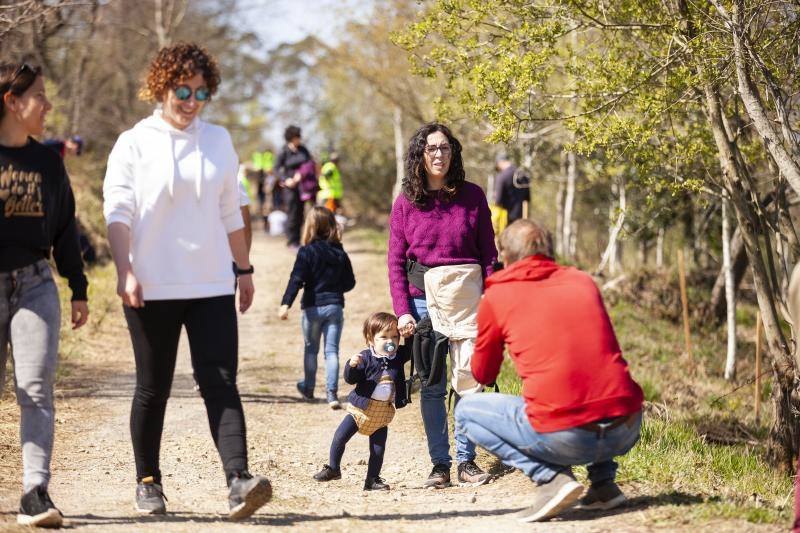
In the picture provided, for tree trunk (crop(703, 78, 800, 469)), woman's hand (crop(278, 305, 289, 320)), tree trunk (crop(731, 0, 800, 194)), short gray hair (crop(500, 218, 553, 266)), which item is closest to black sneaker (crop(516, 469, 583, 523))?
short gray hair (crop(500, 218, 553, 266))

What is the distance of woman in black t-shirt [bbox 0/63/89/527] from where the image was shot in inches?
172

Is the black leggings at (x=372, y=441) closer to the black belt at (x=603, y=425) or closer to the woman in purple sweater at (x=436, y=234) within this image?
the woman in purple sweater at (x=436, y=234)

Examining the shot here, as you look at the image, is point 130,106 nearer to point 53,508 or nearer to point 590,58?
point 590,58

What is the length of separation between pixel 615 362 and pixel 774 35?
529 centimetres

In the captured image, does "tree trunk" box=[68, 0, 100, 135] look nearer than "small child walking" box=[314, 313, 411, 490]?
No

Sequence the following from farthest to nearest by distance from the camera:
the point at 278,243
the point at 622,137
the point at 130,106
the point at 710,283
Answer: the point at 130,106 < the point at 278,243 < the point at 710,283 < the point at 622,137

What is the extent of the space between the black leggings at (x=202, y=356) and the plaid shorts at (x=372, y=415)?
4.68 feet

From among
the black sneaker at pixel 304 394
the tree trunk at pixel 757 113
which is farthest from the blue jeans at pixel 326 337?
the tree trunk at pixel 757 113

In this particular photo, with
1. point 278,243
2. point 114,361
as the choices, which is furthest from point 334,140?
point 114,361

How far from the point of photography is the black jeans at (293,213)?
56.4 ft

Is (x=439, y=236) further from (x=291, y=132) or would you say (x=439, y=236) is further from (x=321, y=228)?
(x=291, y=132)

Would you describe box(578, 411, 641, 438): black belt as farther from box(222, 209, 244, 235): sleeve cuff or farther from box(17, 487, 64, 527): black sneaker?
box(17, 487, 64, 527): black sneaker

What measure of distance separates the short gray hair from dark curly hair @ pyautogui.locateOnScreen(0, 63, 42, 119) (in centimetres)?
217

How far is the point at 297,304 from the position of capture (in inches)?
583
